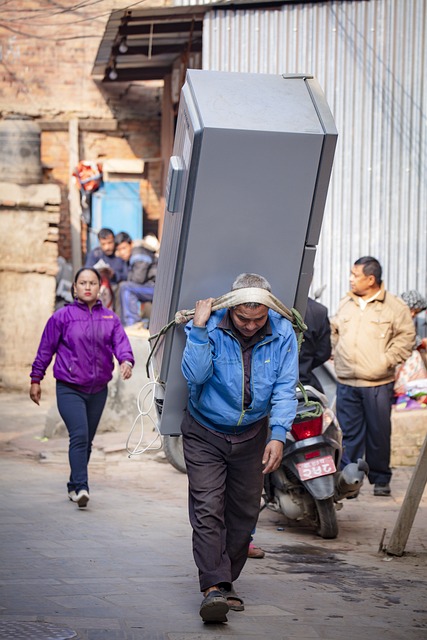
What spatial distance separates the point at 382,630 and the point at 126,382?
262 inches

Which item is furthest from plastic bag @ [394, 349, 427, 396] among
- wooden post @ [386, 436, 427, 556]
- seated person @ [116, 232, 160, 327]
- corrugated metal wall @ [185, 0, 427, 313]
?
seated person @ [116, 232, 160, 327]

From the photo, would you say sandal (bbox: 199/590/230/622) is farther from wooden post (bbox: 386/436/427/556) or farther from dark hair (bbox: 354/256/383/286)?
dark hair (bbox: 354/256/383/286)

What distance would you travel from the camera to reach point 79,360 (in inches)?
300

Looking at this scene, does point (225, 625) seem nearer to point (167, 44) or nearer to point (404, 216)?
point (404, 216)

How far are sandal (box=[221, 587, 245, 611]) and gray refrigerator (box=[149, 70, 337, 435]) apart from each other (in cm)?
91

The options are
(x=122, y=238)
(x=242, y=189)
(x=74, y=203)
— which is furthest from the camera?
(x=74, y=203)

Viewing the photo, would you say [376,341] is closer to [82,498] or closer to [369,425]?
[369,425]

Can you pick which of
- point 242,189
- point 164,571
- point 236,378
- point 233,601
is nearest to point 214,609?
point 233,601

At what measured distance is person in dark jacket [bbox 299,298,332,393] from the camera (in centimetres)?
748

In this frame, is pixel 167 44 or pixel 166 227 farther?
pixel 167 44

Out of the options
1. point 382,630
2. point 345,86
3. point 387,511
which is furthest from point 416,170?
point 382,630

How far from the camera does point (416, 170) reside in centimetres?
1183

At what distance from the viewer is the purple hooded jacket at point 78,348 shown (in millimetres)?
7609

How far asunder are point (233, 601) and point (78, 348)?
10.0ft
